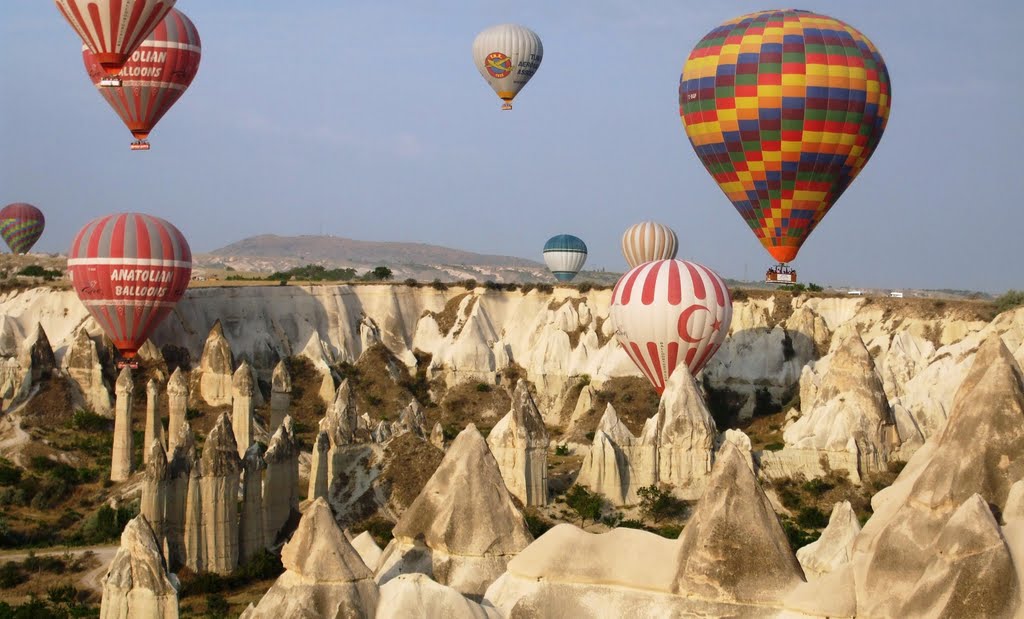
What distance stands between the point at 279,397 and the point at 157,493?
21998mm

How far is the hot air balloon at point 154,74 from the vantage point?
6194 centimetres

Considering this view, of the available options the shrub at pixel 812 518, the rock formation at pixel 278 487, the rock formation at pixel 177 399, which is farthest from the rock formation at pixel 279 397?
the shrub at pixel 812 518

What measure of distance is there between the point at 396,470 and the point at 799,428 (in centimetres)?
1390

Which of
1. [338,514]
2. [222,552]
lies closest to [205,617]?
[222,552]

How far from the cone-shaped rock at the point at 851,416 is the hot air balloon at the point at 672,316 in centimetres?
431

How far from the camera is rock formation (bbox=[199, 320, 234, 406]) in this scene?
205ft

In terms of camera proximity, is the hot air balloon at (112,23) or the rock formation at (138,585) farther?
the hot air balloon at (112,23)

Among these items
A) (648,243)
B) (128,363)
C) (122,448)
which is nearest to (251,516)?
(122,448)

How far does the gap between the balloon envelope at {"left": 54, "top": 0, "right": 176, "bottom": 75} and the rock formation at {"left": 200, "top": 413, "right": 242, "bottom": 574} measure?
1723cm

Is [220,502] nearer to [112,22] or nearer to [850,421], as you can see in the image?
[112,22]

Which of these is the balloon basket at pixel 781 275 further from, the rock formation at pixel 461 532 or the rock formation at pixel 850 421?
the rock formation at pixel 461 532

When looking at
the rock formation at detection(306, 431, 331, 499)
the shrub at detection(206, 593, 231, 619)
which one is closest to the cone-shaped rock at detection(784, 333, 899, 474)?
the rock formation at detection(306, 431, 331, 499)

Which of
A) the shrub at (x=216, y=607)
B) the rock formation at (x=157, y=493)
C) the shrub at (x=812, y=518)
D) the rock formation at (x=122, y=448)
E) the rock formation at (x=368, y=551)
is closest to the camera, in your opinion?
the rock formation at (x=368, y=551)

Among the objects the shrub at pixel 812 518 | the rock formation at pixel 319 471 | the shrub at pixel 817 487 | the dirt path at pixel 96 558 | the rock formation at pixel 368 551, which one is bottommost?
the dirt path at pixel 96 558
